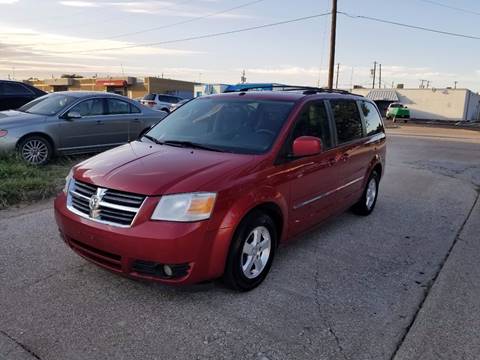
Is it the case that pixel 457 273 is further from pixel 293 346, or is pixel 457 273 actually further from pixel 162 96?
pixel 162 96

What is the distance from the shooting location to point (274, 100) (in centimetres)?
449

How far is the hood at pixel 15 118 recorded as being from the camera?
800cm

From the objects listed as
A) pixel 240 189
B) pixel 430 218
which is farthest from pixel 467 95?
pixel 240 189

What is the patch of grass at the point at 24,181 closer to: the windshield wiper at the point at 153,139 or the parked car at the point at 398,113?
the windshield wiper at the point at 153,139

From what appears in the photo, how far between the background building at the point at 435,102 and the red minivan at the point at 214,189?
54577 millimetres

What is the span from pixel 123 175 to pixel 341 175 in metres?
2.69

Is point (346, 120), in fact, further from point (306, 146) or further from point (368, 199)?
point (306, 146)

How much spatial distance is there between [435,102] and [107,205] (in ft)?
209

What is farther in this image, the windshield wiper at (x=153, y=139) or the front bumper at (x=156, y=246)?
the windshield wiper at (x=153, y=139)

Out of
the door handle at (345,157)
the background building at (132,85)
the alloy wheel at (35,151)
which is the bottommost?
the alloy wheel at (35,151)

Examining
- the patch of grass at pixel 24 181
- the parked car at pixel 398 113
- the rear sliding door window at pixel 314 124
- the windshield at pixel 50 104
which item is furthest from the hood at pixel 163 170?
the parked car at pixel 398 113

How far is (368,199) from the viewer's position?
6250 mm

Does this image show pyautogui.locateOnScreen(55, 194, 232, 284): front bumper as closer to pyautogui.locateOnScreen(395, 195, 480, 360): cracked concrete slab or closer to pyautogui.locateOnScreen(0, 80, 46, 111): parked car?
pyautogui.locateOnScreen(395, 195, 480, 360): cracked concrete slab

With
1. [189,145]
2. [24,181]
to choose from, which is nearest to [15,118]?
[24,181]
